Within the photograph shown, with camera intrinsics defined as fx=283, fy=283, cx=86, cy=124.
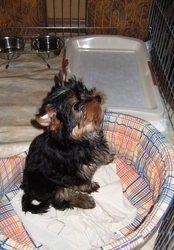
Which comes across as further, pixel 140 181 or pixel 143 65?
pixel 143 65

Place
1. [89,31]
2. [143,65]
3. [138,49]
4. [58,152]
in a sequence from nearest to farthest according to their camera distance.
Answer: [58,152] → [143,65] → [138,49] → [89,31]

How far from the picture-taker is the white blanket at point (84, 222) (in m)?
2.10

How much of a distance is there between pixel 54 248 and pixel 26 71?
223 cm

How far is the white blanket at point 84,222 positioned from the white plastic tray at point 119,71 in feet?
2.84

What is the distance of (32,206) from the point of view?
2082 millimetres

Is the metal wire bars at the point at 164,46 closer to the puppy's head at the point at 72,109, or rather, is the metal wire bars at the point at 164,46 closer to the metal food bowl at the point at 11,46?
the puppy's head at the point at 72,109

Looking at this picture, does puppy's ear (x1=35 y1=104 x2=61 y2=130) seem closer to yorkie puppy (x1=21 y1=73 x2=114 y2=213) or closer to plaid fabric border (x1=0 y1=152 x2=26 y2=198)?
yorkie puppy (x1=21 y1=73 x2=114 y2=213)

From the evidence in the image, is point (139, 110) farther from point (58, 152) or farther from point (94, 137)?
point (58, 152)

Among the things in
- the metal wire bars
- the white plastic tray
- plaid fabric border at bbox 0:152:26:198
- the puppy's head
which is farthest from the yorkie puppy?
the metal wire bars

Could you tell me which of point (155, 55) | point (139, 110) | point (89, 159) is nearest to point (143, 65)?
point (155, 55)

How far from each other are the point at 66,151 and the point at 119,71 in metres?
1.88

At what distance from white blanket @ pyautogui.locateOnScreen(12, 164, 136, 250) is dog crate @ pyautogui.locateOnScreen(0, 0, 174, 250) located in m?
0.06

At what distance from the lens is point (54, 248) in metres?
2.06

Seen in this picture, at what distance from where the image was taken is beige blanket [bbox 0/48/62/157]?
275 centimetres
